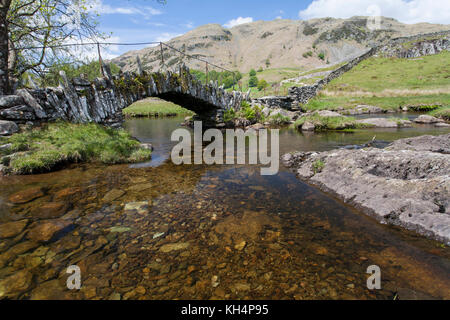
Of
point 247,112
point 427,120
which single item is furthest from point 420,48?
point 247,112

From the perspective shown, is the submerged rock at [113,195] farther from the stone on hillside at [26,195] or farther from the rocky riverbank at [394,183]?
the rocky riverbank at [394,183]

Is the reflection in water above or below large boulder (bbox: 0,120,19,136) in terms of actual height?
below

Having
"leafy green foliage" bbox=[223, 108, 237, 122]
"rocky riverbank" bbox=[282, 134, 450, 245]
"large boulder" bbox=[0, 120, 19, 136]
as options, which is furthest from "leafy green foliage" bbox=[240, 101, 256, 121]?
"large boulder" bbox=[0, 120, 19, 136]

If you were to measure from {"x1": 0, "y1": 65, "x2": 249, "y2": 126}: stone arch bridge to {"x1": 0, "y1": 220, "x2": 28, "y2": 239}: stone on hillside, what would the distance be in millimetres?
5993

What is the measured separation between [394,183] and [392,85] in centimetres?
4494

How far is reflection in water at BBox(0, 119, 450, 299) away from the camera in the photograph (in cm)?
291

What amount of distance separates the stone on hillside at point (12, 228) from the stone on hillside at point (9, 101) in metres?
6.25

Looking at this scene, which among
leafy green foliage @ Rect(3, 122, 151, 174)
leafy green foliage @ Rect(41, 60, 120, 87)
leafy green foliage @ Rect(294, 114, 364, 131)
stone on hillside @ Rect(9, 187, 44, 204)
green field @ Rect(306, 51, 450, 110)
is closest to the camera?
stone on hillside @ Rect(9, 187, 44, 204)

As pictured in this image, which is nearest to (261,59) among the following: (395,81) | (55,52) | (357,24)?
(357,24)

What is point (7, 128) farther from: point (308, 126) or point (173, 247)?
point (308, 126)

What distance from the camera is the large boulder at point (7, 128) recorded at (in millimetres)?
7609

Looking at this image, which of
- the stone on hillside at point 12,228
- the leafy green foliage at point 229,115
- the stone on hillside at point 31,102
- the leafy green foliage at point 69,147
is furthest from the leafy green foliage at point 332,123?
the stone on hillside at point 12,228

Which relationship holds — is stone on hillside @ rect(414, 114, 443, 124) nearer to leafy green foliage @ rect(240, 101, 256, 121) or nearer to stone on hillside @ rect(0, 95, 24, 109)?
leafy green foliage @ rect(240, 101, 256, 121)
